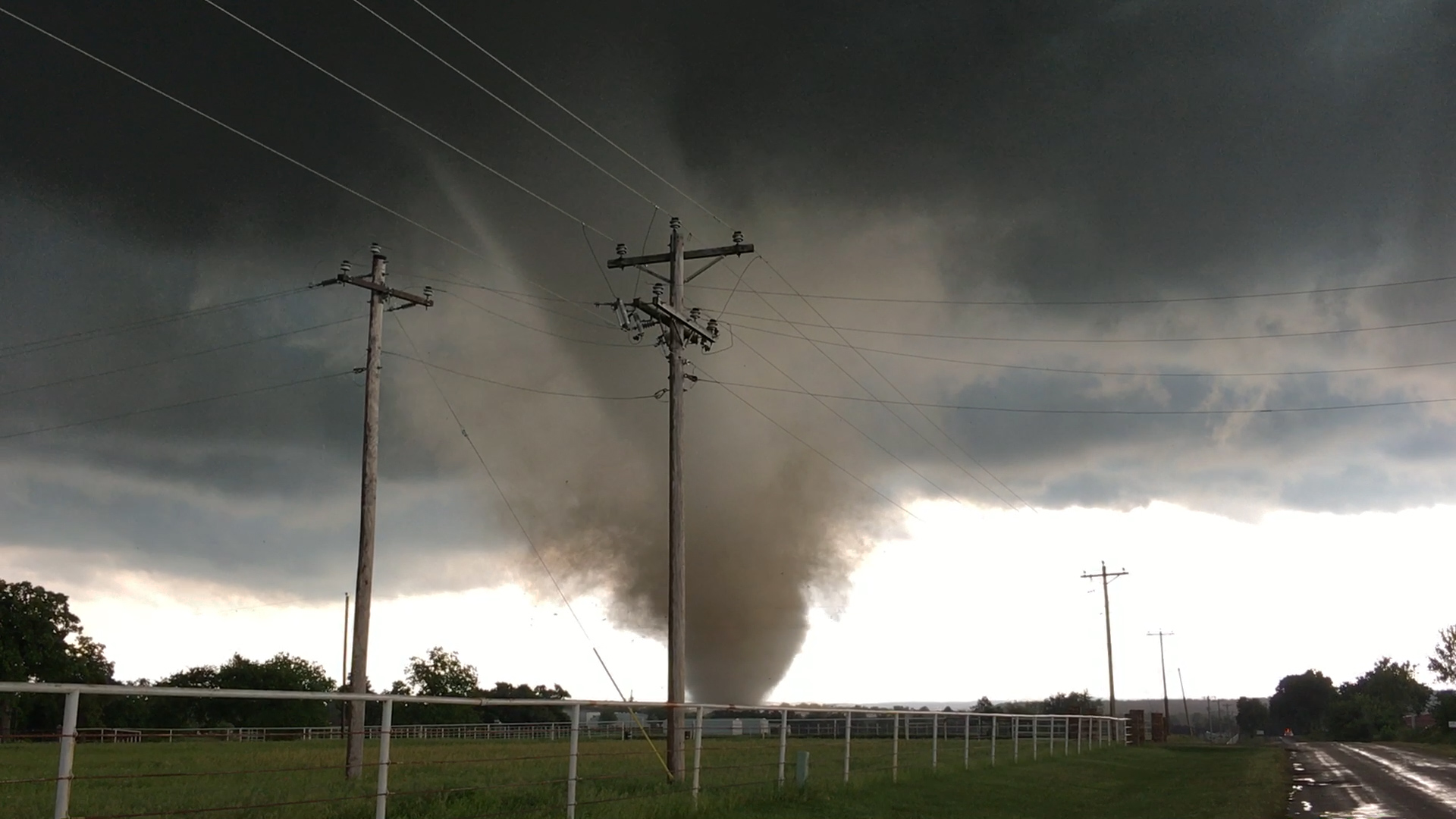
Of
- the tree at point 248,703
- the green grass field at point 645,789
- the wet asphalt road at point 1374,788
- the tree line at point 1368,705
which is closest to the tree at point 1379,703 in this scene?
the tree line at point 1368,705

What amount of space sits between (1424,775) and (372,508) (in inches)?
1156

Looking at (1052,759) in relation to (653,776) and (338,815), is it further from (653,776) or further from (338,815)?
(338,815)

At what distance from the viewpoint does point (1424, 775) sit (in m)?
30.3

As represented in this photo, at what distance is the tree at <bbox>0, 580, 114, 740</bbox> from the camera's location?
83.4m

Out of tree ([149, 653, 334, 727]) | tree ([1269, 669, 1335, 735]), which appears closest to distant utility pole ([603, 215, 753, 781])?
tree ([149, 653, 334, 727])

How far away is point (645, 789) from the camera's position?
59.0ft

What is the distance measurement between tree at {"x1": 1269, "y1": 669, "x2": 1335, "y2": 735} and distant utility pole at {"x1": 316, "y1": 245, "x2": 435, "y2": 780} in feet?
617

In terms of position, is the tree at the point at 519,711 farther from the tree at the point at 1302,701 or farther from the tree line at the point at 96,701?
the tree at the point at 1302,701

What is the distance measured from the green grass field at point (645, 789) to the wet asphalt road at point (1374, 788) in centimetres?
87

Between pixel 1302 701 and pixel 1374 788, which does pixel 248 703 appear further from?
pixel 1302 701

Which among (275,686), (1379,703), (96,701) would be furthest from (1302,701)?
(96,701)

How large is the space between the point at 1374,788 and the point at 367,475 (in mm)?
25020

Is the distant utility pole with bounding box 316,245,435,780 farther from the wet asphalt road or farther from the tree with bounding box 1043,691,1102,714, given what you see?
the tree with bounding box 1043,691,1102,714

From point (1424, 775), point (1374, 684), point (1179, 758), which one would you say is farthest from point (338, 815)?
point (1374, 684)
